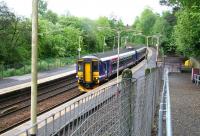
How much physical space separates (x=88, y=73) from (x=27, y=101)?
7721 millimetres

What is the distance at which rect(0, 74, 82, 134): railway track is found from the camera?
20034mm

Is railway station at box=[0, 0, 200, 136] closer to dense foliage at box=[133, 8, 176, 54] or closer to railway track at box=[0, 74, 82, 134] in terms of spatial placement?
railway track at box=[0, 74, 82, 134]

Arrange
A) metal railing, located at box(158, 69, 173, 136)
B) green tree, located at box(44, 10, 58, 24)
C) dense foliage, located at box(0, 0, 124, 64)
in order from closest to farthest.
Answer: metal railing, located at box(158, 69, 173, 136), dense foliage, located at box(0, 0, 124, 64), green tree, located at box(44, 10, 58, 24)

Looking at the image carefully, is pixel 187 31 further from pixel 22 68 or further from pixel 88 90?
pixel 22 68

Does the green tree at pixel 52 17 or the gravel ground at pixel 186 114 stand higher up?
the green tree at pixel 52 17

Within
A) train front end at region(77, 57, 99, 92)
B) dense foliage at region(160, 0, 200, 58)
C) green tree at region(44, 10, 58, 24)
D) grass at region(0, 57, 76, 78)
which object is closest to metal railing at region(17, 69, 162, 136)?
train front end at region(77, 57, 99, 92)

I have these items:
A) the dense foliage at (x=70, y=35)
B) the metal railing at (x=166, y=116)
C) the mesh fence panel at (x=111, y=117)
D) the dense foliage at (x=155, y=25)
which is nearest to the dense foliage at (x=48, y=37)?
the dense foliage at (x=70, y=35)

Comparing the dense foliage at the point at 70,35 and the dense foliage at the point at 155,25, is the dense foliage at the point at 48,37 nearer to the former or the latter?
the dense foliage at the point at 70,35

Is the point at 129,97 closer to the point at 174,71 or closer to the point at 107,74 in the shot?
the point at 107,74

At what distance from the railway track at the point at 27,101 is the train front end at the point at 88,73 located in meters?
0.83

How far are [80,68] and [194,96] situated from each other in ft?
33.9

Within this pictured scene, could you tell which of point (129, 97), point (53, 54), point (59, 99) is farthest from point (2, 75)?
point (129, 97)

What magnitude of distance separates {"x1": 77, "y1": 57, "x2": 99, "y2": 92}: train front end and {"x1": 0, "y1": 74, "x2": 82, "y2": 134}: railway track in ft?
2.71

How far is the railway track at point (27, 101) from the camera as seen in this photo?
2003 centimetres
